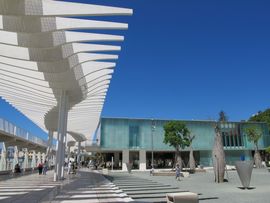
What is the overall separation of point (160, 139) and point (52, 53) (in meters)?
47.0

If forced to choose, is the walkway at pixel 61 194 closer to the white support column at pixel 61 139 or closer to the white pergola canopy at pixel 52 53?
the white support column at pixel 61 139

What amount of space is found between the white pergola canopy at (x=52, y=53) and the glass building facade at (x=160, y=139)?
28.8 meters

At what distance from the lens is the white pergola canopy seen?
9.27 metres

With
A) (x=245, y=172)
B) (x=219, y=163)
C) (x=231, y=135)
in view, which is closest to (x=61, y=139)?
(x=219, y=163)

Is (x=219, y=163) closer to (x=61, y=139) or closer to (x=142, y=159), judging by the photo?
(x=61, y=139)

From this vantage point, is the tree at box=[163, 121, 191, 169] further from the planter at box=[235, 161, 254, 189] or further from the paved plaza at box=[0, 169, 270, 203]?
the planter at box=[235, 161, 254, 189]

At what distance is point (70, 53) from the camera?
13.2 meters

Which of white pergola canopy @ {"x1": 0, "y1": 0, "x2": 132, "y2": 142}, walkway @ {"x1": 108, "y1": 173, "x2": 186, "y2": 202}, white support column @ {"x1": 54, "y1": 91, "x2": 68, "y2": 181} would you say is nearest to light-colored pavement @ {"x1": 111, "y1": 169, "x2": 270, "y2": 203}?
walkway @ {"x1": 108, "y1": 173, "x2": 186, "y2": 202}

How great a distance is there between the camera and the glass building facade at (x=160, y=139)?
55906 mm

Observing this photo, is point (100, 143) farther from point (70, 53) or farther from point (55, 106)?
point (70, 53)

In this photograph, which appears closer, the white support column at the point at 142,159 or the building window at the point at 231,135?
the white support column at the point at 142,159

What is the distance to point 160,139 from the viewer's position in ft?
192

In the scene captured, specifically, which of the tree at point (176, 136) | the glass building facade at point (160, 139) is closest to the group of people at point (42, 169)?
the tree at point (176, 136)

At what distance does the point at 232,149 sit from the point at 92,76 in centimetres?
5164
